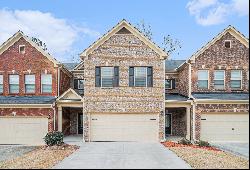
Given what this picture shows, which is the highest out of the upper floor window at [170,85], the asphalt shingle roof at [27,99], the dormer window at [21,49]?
the dormer window at [21,49]

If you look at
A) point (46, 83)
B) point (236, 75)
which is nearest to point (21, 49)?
point (46, 83)

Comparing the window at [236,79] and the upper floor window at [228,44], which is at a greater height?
the upper floor window at [228,44]

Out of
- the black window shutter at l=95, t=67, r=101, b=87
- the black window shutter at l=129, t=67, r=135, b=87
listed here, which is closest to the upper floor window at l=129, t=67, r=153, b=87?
the black window shutter at l=129, t=67, r=135, b=87

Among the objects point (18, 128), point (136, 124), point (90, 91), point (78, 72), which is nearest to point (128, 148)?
point (136, 124)

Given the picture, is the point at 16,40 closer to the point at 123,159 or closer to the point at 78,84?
the point at 78,84

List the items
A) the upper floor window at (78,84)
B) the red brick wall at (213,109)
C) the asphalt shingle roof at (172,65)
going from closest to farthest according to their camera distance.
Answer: the red brick wall at (213,109)
the asphalt shingle roof at (172,65)
the upper floor window at (78,84)

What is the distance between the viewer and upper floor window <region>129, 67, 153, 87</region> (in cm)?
2527

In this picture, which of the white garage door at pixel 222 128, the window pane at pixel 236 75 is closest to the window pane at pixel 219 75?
the window pane at pixel 236 75

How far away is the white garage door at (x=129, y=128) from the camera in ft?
83.1

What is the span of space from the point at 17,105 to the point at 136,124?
8.61 metres

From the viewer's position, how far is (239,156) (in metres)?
18.2

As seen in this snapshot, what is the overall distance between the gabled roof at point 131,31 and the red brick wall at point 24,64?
11.5 feet

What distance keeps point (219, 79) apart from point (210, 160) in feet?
36.0

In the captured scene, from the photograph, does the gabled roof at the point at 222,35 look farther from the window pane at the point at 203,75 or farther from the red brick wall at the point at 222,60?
the window pane at the point at 203,75
